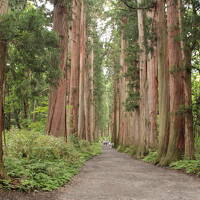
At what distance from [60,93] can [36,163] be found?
5498 millimetres

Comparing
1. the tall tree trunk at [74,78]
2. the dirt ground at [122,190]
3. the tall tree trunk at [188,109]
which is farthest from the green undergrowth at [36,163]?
the tall tree trunk at [74,78]

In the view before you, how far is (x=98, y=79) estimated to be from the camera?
3756 cm

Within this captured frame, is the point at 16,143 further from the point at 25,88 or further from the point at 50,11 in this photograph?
the point at 50,11

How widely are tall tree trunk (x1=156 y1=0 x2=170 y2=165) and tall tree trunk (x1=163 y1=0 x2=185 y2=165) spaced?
→ 0.54 m

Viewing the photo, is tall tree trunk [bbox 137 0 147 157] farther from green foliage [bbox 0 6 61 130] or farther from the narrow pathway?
green foliage [bbox 0 6 61 130]

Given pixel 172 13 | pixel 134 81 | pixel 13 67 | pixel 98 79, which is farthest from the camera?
pixel 98 79

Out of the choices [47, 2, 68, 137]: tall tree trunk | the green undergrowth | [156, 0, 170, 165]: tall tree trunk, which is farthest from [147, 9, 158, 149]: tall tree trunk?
the green undergrowth

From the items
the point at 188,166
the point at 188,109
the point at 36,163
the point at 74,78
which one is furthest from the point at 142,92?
the point at 36,163

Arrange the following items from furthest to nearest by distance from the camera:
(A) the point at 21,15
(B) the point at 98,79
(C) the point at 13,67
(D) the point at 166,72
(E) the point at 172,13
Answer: (B) the point at 98,79 < (D) the point at 166,72 < (E) the point at 172,13 < (C) the point at 13,67 < (A) the point at 21,15

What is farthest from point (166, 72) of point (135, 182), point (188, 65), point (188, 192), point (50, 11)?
point (188, 192)

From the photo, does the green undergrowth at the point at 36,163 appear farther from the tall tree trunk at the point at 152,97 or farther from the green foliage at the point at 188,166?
the tall tree trunk at the point at 152,97

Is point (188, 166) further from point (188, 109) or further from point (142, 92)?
point (142, 92)

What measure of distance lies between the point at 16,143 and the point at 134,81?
13.3m

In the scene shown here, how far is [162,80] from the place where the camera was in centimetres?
1267
